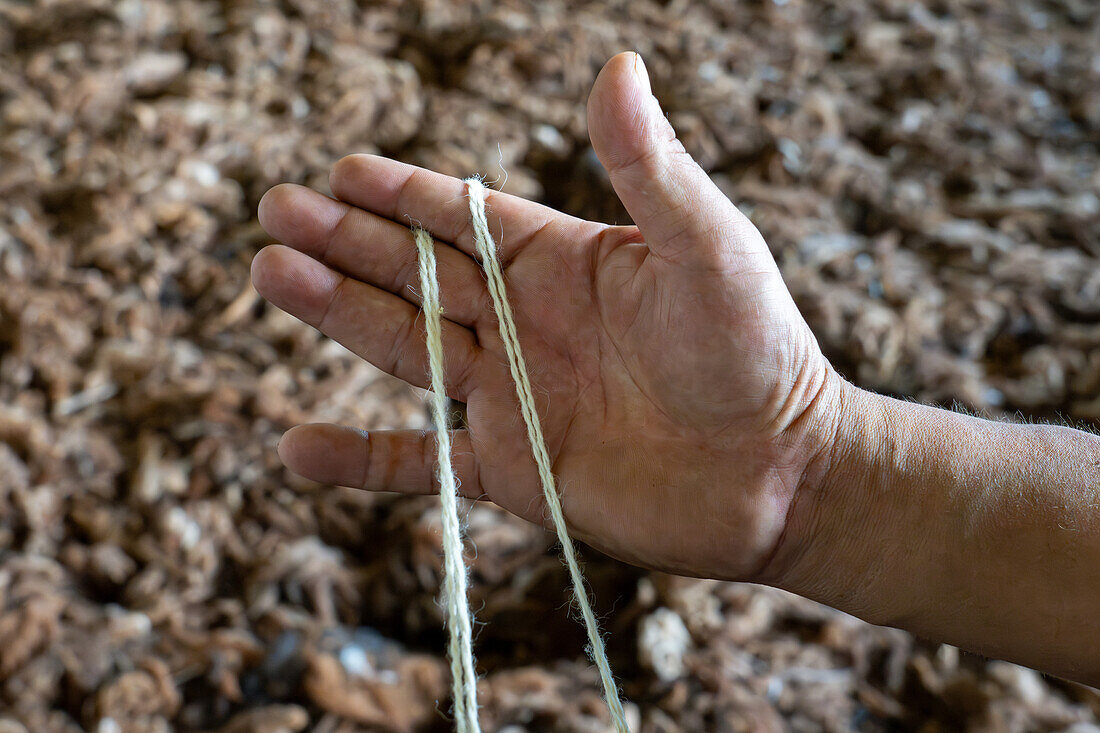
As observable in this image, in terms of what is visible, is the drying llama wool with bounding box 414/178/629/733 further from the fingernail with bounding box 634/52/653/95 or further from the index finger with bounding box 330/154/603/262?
the fingernail with bounding box 634/52/653/95

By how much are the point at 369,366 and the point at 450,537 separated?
0.60 m

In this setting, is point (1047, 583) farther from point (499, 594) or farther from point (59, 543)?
point (59, 543)

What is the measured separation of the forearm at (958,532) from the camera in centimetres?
70

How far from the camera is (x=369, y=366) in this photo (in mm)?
1189

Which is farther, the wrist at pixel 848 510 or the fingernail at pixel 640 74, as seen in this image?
the wrist at pixel 848 510

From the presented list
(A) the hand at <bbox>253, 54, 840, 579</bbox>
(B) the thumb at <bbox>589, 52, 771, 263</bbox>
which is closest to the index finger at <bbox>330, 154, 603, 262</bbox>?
(A) the hand at <bbox>253, 54, 840, 579</bbox>

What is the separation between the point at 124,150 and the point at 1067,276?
1.53 m

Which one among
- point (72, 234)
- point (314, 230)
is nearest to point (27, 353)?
point (72, 234)

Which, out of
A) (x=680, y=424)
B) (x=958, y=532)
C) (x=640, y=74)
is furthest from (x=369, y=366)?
(x=958, y=532)

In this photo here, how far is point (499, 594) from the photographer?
3.28 ft

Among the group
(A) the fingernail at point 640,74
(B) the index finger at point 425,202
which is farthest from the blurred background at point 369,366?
(A) the fingernail at point 640,74

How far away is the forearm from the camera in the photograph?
0.70 m

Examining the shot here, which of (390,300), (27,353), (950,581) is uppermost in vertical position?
(390,300)

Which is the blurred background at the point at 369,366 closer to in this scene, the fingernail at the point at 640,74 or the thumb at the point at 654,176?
the thumb at the point at 654,176
